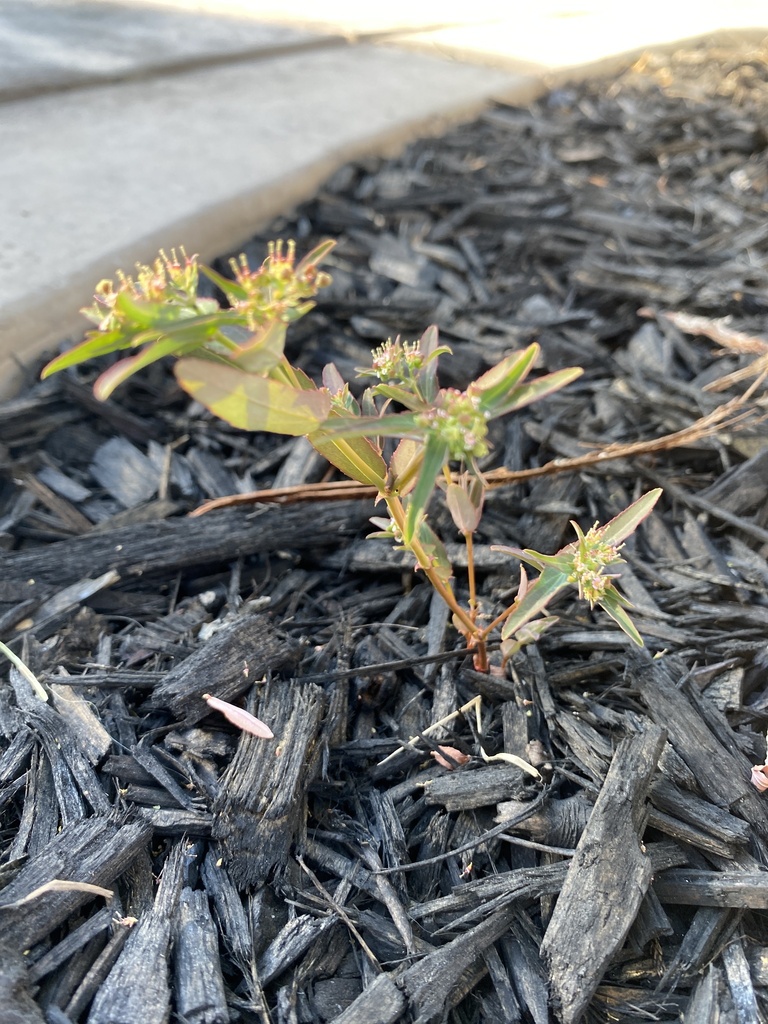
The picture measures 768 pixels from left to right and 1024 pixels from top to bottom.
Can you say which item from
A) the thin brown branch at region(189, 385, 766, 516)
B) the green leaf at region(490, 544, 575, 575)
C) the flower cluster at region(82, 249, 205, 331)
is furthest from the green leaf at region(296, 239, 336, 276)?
the thin brown branch at region(189, 385, 766, 516)

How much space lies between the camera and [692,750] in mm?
1273

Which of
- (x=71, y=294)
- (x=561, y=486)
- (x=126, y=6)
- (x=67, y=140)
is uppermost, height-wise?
(x=126, y=6)

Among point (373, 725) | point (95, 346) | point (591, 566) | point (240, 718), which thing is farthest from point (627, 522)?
point (95, 346)

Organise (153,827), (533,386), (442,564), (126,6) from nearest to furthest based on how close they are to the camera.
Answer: (533,386) < (153,827) < (442,564) < (126,6)

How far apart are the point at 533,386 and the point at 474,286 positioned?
1689mm

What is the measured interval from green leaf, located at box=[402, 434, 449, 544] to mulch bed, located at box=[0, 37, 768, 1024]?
532 millimetres

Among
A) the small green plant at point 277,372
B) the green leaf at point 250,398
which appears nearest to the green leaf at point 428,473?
the small green plant at point 277,372

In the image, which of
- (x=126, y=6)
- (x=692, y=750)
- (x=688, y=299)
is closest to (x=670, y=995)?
(x=692, y=750)

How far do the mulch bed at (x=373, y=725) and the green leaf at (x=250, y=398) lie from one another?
565 millimetres

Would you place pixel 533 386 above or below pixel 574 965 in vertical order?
above

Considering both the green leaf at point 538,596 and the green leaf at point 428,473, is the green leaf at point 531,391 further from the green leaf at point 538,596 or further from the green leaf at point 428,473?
the green leaf at point 538,596

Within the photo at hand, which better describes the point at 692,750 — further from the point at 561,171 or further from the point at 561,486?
the point at 561,171

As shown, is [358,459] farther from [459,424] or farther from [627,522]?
[627,522]

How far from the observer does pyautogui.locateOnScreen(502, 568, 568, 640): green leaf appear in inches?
45.2
